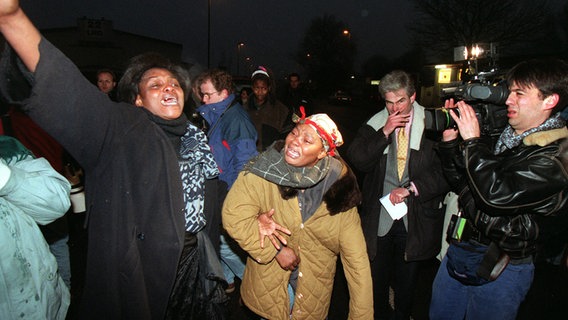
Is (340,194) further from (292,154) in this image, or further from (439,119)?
(439,119)

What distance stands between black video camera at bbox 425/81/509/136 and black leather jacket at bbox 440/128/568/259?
0.90 ft

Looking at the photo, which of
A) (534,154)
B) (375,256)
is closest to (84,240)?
(375,256)

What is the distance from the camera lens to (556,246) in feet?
10.7

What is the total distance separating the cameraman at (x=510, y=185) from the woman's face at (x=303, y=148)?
0.88m

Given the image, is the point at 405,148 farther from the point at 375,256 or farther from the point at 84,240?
the point at 84,240

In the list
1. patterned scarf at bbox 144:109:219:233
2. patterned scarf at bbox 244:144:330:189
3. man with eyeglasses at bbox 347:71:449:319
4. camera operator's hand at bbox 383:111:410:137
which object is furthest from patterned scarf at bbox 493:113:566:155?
patterned scarf at bbox 144:109:219:233

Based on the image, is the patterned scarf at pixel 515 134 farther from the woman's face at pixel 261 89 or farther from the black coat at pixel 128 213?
the woman's face at pixel 261 89

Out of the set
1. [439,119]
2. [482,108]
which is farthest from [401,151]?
[482,108]

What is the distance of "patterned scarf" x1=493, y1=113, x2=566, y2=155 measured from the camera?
2135 mm

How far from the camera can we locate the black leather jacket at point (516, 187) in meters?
1.95

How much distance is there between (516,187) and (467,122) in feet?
1.68

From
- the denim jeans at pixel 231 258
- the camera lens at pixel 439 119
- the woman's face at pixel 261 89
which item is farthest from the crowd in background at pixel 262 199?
the woman's face at pixel 261 89

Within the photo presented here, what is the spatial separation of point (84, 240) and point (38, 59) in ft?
14.6

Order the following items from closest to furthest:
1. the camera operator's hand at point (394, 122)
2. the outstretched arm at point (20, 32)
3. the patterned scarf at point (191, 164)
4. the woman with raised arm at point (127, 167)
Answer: the outstretched arm at point (20, 32) → the woman with raised arm at point (127, 167) → the patterned scarf at point (191, 164) → the camera operator's hand at point (394, 122)
